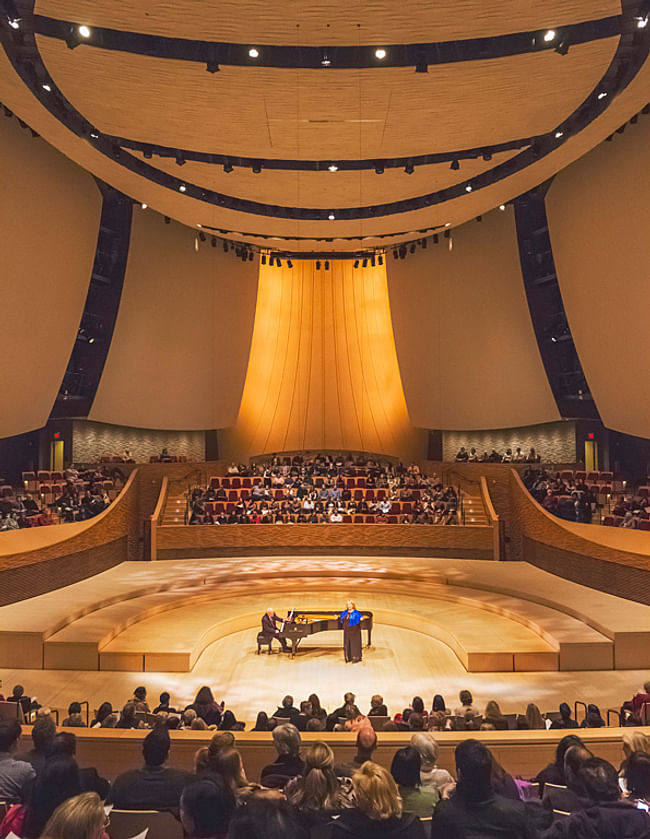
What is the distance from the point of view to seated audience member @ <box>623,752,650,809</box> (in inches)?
108

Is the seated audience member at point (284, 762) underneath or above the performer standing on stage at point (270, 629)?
above

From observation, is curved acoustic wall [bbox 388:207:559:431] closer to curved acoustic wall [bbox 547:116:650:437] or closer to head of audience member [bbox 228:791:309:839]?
curved acoustic wall [bbox 547:116:650:437]

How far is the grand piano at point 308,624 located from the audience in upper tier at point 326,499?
206 inches

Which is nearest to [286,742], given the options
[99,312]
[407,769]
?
[407,769]

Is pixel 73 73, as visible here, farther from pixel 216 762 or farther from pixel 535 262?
pixel 535 262

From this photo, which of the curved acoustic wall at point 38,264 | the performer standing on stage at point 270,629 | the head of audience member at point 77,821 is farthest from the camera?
the curved acoustic wall at point 38,264

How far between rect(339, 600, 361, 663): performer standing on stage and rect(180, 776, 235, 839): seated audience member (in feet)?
24.6

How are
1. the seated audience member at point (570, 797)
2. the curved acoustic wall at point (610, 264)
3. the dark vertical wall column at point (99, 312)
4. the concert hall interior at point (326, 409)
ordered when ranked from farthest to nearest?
the dark vertical wall column at point (99, 312), the curved acoustic wall at point (610, 264), the concert hall interior at point (326, 409), the seated audience member at point (570, 797)

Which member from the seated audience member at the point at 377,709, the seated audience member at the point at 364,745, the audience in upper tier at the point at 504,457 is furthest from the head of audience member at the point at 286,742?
the audience in upper tier at the point at 504,457

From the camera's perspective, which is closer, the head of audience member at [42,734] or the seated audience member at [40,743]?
the seated audience member at [40,743]

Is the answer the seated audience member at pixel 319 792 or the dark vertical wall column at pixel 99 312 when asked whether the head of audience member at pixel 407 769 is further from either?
the dark vertical wall column at pixel 99 312

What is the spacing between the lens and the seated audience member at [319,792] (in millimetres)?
2561

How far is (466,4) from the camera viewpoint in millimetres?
6961

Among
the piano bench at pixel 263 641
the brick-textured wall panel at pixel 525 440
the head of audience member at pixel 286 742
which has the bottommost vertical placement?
the piano bench at pixel 263 641
